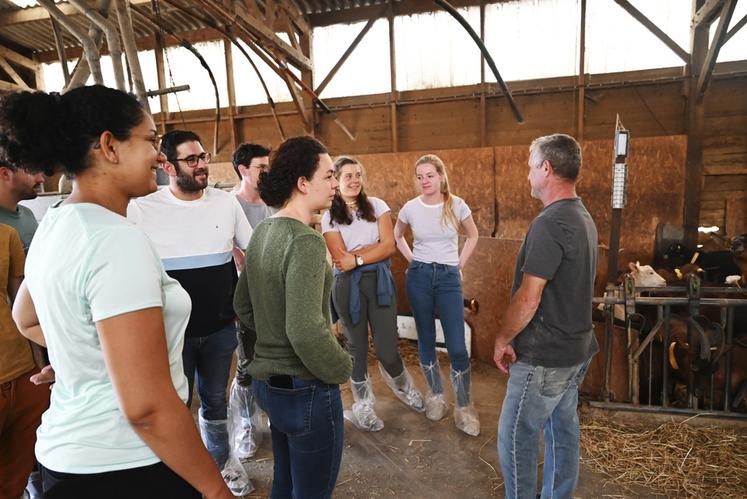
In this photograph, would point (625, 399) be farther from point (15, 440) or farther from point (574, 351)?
point (15, 440)

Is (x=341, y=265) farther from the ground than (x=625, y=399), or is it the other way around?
(x=341, y=265)

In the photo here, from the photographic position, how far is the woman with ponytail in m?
0.81

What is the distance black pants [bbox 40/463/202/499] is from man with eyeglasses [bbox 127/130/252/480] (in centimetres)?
124

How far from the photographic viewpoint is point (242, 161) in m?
2.95

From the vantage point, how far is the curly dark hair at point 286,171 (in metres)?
1.48

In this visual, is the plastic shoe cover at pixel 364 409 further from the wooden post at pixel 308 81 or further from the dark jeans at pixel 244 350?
the wooden post at pixel 308 81

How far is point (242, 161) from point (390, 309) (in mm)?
1446

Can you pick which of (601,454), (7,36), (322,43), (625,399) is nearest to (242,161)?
(601,454)

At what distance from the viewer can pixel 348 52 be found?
6812mm

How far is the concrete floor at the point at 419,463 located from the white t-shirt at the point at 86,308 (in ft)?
5.79

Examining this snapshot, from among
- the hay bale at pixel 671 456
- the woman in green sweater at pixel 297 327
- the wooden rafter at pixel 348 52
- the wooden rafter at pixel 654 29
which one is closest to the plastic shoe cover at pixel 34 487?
the woman in green sweater at pixel 297 327

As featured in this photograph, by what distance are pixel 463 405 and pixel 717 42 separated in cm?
478

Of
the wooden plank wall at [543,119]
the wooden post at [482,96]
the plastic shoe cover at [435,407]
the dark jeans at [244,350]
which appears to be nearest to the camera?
the dark jeans at [244,350]

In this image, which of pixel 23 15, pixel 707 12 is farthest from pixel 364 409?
pixel 23 15
